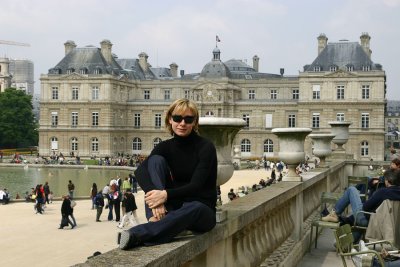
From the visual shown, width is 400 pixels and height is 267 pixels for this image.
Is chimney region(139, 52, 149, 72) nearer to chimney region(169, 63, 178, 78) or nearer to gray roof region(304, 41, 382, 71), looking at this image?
chimney region(169, 63, 178, 78)

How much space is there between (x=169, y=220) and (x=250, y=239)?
198cm

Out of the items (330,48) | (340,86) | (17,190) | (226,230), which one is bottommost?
(17,190)

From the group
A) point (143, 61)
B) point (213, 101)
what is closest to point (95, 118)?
point (213, 101)

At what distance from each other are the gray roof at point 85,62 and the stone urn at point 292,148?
5745 cm

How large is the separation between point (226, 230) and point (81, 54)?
63.5m

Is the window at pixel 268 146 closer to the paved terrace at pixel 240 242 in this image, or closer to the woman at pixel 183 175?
the paved terrace at pixel 240 242

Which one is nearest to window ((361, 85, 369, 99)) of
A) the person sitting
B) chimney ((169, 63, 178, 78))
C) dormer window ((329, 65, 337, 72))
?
dormer window ((329, 65, 337, 72))

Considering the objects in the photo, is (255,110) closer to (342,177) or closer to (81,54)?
(81,54)

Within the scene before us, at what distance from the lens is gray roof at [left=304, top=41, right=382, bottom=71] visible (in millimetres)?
59000

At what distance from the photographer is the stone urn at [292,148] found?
8266 mm

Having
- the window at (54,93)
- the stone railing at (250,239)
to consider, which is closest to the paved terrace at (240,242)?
the stone railing at (250,239)

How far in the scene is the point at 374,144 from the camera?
5788 cm

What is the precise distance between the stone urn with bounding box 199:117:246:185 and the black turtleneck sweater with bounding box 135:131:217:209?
0.66 metres

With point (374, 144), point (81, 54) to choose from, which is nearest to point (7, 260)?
point (374, 144)
